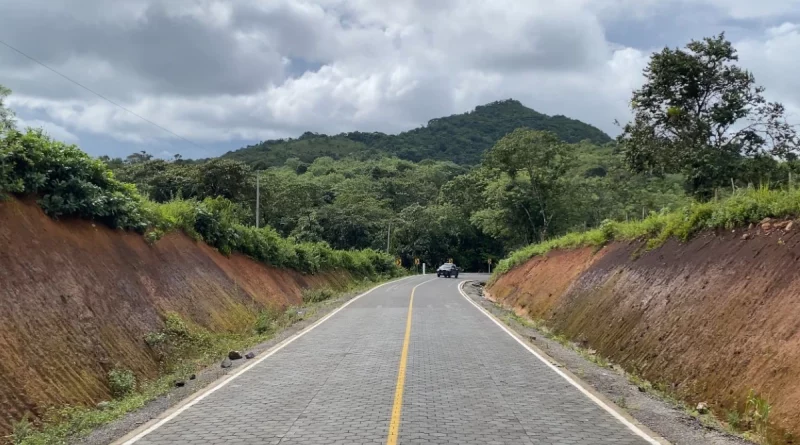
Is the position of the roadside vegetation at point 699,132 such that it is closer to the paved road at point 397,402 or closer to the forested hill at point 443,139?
the paved road at point 397,402

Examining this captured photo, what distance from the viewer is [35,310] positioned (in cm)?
1135

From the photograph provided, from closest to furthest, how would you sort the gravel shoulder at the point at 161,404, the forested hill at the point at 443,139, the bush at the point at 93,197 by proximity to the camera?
the gravel shoulder at the point at 161,404, the bush at the point at 93,197, the forested hill at the point at 443,139

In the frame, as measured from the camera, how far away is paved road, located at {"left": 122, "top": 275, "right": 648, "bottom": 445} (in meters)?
7.64

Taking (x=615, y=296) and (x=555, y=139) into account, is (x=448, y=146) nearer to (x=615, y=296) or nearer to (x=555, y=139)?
(x=555, y=139)

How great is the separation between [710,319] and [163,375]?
11055mm

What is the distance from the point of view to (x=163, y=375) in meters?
13.6

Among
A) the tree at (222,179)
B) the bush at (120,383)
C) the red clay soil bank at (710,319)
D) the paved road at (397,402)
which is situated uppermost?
the tree at (222,179)

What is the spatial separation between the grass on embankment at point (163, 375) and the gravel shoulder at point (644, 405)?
7.68 m

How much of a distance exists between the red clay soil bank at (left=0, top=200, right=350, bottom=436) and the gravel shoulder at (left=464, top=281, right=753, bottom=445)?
342 inches

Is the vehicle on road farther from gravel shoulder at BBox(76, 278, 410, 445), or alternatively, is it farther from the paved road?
the paved road

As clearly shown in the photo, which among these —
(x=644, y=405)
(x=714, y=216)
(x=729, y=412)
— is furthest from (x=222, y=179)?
(x=729, y=412)

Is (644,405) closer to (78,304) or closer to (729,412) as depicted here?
(729,412)

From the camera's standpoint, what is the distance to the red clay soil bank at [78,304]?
10016 mm

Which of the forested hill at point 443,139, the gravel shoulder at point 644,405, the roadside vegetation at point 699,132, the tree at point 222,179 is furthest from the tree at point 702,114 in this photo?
the forested hill at point 443,139
